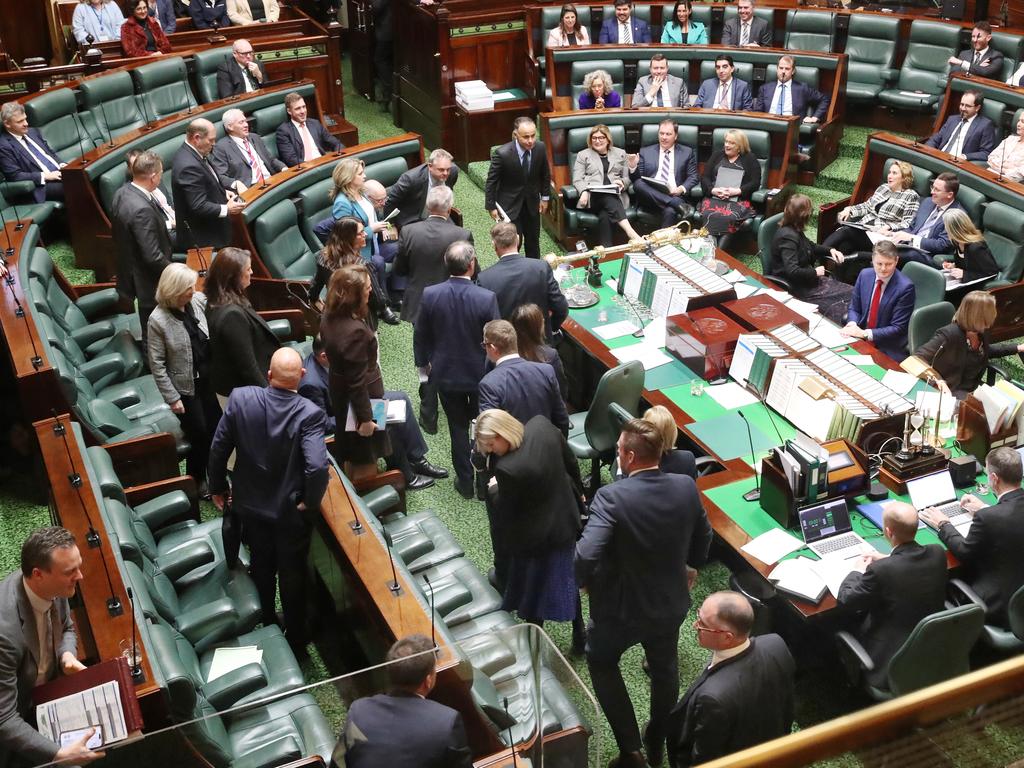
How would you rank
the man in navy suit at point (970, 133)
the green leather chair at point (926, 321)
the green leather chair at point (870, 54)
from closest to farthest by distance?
the green leather chair at point (926, 321) → the man in navy suit at point (970, 133) → the green leather chair at point (870, 54)

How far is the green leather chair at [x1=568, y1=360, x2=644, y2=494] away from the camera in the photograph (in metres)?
5.32

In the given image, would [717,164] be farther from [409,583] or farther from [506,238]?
[409,583]

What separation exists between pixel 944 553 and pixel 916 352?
1.90 meters

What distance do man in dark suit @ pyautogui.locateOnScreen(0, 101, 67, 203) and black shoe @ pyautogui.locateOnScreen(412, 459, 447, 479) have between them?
3.65 metres

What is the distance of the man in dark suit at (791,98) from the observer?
9297 mm

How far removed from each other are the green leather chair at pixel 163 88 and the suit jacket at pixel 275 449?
525cm

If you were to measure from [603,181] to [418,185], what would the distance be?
1.72 m

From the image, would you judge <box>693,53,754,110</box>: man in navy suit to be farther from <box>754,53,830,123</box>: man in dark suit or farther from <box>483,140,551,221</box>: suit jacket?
<box>483,140,551,221</box>: suit jacket

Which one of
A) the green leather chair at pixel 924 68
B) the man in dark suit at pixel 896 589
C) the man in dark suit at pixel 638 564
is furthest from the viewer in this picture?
the green leather chair at pixel 924 68

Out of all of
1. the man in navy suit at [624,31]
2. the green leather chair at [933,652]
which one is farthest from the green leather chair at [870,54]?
the green leather chair at [933,652]

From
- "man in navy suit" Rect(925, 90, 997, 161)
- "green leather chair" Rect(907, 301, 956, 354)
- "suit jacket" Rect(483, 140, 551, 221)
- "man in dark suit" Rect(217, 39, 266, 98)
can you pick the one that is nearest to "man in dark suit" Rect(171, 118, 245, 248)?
"suit jacket" Rect(483, 140, 551, 221)

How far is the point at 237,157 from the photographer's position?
7.65m

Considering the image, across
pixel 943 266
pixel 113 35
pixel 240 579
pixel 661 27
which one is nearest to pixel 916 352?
pixel 943 266

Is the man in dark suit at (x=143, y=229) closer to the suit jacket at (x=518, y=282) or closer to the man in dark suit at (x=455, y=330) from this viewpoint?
the man in dark suit at (x=455, y=330)
